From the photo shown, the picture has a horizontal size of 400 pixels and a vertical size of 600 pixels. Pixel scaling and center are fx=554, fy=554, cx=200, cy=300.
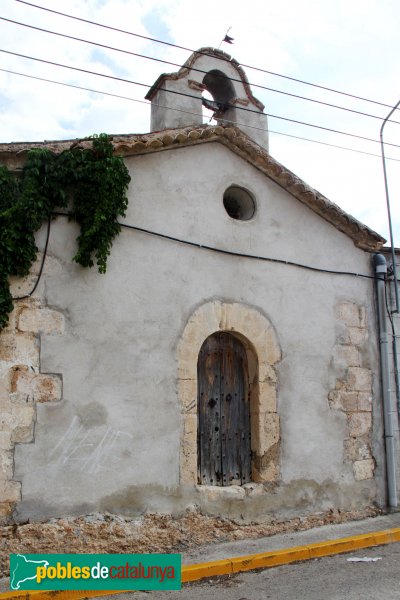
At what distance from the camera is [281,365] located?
6816 mm

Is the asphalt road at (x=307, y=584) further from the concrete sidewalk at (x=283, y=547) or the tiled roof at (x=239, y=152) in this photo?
the tiled roof at (x=239, y=152)

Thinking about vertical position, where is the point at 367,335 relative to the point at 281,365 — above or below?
above

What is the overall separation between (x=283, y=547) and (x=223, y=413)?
1569mm

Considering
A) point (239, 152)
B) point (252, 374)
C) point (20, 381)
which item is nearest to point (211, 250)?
point (239, 152)

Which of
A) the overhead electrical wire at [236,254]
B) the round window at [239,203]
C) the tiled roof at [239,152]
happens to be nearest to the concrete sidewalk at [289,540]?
the overhead electrical wire at [236,254]

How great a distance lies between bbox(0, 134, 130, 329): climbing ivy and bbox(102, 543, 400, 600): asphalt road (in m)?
3.00

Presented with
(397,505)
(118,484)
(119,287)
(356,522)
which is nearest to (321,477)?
(356,522)

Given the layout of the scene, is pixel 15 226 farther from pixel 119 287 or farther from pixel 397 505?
pixel 397 505

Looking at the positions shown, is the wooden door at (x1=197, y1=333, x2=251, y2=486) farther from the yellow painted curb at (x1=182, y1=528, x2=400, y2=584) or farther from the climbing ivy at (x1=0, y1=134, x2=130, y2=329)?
the climbing ivy at (x1=0, y1=134, x2=130, y2=329)

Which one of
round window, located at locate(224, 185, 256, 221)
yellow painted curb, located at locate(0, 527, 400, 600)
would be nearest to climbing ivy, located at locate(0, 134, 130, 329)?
round window, located at locate(224, 185, 256, 221)

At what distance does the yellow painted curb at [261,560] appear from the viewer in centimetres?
465

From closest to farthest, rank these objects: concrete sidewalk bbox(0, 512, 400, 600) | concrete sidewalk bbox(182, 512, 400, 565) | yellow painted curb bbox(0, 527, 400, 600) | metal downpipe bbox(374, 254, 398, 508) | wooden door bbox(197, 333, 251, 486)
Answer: yellow painted curb bbox(0, 527, 400, 600)
concrete sidewalk bbox(0, 512, 400, 600)
concrete sidewalk bbox(182, 512, 400, 565)
wooden door bbox(197, 333, 251, 486)
metal downpipe bbox(374, 254, 398, 508)

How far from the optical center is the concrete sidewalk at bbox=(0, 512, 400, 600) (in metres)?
5.22

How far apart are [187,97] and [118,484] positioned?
4.94 meters
